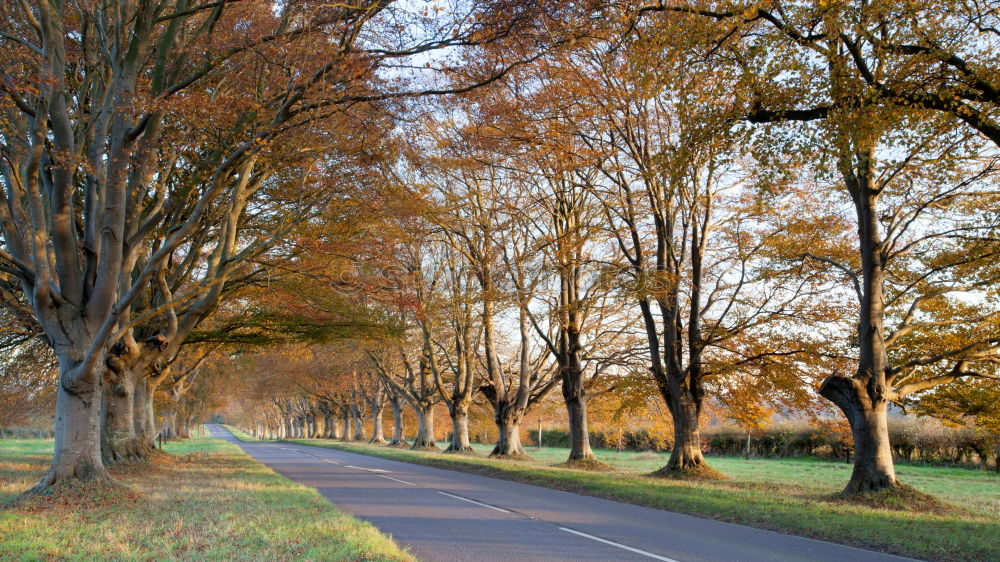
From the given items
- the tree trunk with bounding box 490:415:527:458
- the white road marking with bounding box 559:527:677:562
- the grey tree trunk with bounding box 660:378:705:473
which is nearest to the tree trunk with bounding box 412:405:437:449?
the tree trunk with bounding box 490:415:527:458

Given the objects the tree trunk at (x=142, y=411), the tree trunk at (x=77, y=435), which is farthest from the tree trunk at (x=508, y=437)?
the tree trunk at (x=77, y=435)

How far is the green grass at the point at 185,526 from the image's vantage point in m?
6.65

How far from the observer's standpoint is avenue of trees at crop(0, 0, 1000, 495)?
9484mm

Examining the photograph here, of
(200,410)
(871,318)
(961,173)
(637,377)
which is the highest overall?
(961,173)

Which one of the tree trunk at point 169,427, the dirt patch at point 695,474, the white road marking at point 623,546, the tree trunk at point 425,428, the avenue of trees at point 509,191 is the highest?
the avenue of trees at point 509,191

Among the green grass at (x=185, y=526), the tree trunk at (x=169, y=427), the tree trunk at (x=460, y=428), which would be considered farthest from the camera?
the tree trunk at (x=169, y=427)

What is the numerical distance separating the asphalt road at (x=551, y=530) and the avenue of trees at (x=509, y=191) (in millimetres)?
5082

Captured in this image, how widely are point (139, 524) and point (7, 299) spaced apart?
1102cm

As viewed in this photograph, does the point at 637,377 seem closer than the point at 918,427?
Yes

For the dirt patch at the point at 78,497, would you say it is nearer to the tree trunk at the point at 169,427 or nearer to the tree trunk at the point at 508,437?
the tree trunk at the point at 508,437

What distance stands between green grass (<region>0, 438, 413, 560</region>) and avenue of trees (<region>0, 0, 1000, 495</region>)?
1.72 m

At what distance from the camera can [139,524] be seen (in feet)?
27.8

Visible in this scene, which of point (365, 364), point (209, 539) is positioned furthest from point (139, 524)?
point (365, 364)

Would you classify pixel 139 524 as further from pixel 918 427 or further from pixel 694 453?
pixel 918 427
